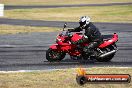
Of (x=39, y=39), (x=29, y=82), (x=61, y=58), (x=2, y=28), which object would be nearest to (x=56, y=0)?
(x=2, y=28)

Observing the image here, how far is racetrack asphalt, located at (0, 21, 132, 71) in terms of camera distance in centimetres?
1686

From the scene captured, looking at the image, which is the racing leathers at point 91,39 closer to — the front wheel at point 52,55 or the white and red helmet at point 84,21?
the white and red helmet at point 84,21

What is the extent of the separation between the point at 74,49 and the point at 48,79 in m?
4.47

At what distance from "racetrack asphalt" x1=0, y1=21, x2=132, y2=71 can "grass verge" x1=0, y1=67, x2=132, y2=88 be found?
1.53 m

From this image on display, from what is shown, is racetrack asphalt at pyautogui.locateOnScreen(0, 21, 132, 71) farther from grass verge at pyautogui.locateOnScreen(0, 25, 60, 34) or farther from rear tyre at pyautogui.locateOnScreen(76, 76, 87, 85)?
rear tyre at pyautogui.locateOnScreen(76, 76, 87, 85)

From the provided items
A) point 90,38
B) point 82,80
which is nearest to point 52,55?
point 90,38

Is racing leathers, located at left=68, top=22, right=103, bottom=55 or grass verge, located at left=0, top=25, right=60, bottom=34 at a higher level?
racing leathers, located at left=68, top=22, right=103, bottom=55

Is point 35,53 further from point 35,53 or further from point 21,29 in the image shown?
point 21,29

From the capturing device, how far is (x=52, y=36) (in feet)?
89.0

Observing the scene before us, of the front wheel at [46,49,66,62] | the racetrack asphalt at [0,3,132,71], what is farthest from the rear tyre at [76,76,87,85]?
the front wheel at [46,49,66,62]

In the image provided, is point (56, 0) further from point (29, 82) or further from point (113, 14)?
point (29, 82)

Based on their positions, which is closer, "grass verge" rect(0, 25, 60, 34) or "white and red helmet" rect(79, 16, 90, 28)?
"white and red helmet" rect(79, 16, 90, 28)

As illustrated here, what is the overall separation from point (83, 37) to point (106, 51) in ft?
3.58

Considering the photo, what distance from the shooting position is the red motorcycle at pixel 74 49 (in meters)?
17.6
